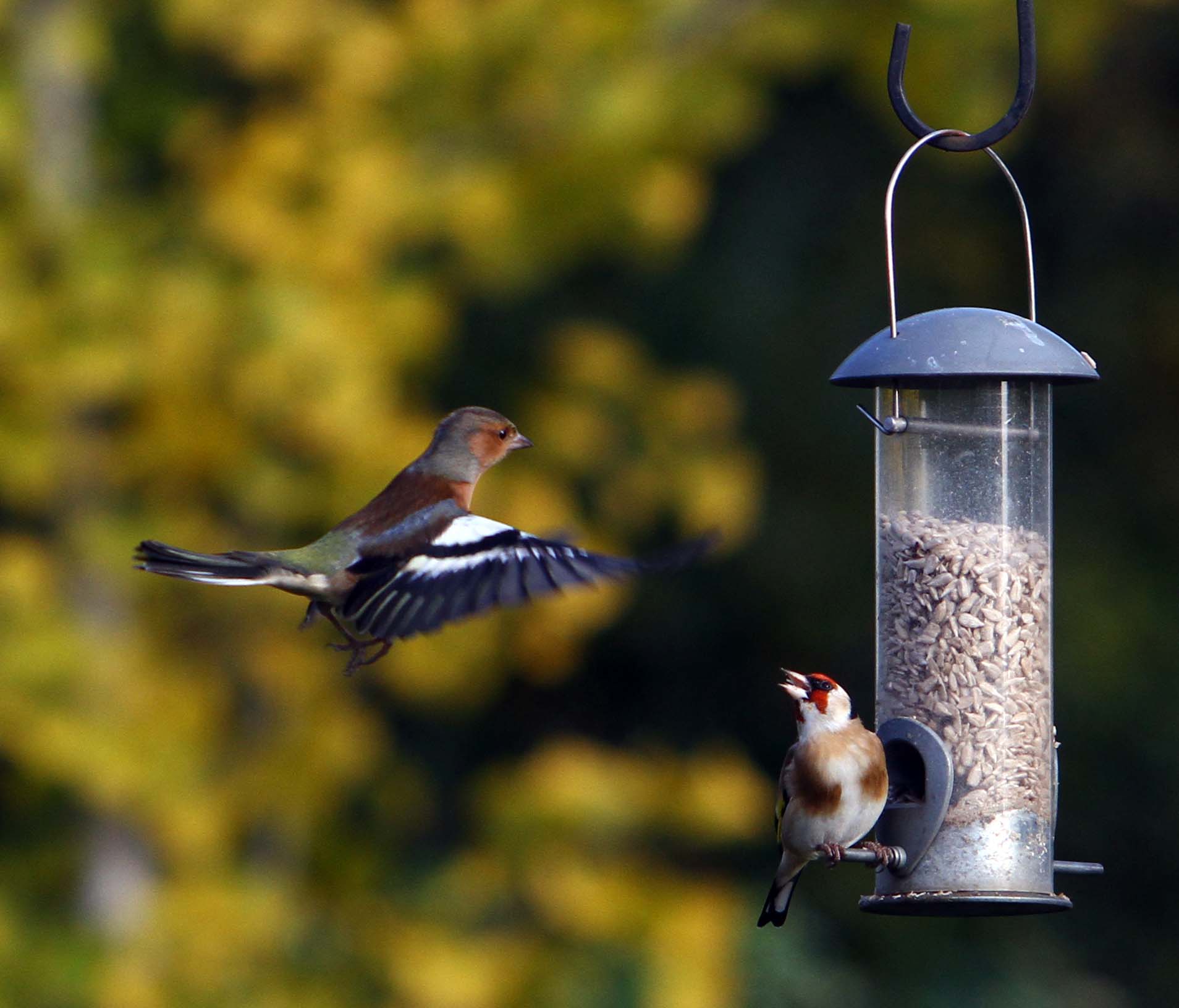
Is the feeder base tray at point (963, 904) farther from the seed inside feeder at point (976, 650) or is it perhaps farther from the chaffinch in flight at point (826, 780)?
the seed inside feeder at point (976, 650)

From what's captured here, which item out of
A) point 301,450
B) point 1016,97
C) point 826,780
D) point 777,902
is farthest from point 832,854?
point 301,450

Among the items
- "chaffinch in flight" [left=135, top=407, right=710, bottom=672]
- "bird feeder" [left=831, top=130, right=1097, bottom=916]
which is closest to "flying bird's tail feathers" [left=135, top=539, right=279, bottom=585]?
"chaffinch in flight" [left=135, top=407, right=710, bottom=672]

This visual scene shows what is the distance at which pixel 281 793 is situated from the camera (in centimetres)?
1048

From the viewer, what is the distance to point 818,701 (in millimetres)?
6082

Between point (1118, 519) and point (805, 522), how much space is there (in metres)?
1.97

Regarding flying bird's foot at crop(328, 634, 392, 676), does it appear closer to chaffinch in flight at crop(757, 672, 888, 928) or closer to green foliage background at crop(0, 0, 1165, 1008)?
chaffinch in flight at crop(757, 672, 888, 928)

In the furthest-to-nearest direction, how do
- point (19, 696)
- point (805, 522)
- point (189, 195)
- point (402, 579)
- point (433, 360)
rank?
point (805, 522) → point (433, 360) → point (189, 195) → point (19, 696) → point (402, 579)

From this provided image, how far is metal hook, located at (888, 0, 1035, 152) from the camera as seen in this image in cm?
529

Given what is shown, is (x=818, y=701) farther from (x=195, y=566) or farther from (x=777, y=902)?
(x=195, y=566)

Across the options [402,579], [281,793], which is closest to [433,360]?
[281,793]

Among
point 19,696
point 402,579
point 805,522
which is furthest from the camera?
point 805,522

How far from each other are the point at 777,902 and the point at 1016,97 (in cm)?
250

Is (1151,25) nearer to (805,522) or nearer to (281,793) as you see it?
(805,522)

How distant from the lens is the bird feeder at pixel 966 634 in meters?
5.95
